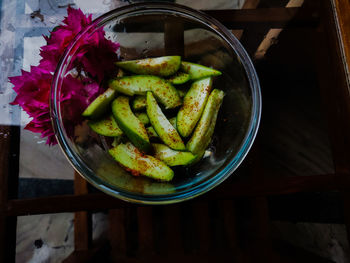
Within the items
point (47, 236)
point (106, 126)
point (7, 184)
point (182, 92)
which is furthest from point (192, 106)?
point (47, 236)

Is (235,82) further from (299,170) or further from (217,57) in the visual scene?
(299,170)

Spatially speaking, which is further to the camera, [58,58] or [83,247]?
[83,247]

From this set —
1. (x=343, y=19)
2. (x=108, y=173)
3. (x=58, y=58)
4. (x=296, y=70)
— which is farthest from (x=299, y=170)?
(x=58, y=58)

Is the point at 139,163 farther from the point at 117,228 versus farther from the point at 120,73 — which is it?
the point at 117,228

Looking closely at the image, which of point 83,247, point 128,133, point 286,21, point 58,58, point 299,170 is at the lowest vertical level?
point 83,247

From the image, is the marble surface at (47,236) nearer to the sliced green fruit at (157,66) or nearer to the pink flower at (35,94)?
the pink flower at (35,94)

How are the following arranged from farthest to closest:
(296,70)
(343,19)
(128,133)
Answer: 1. (296,70)
2. (343,19)
3. (128,133)
